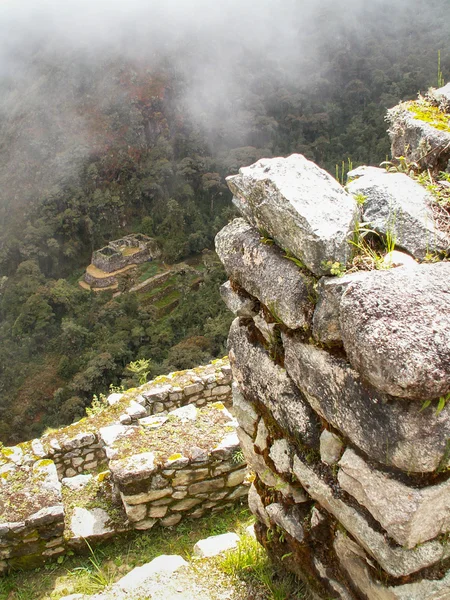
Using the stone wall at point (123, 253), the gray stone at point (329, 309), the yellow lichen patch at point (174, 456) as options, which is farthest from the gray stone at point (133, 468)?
the stone wall at point (123, 253)

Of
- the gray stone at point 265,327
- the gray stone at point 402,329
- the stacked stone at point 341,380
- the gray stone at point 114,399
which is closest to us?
the gray stone at point 402,329

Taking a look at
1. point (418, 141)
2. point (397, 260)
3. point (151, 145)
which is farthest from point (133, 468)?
point (151, 145)

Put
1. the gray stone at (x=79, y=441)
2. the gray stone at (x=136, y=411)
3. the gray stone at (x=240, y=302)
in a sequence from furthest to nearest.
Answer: the gray stone at (x=136, y=411)
the gray stone at (x=79, y=441)
the gray stone at (x=240, y=302)

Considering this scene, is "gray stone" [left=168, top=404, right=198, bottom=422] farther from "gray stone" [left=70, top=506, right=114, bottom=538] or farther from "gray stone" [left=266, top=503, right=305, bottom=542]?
"gray stone" [left=266, top=503, right=305, bottom=542]

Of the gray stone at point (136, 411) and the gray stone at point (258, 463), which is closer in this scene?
the gray stone at point (258, 463)

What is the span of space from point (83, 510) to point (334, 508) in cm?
290

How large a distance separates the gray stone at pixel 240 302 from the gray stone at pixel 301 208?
420mm

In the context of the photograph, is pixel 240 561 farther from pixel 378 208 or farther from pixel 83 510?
pixel 378 208

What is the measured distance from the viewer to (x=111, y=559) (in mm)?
4098

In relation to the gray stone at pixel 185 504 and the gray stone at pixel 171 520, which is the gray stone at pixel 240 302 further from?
the gray stone at pixel 171 520

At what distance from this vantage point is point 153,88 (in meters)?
41.8

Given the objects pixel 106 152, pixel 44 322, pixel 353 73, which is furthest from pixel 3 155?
pixel 353 73

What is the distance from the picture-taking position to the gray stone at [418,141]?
8.83 feet

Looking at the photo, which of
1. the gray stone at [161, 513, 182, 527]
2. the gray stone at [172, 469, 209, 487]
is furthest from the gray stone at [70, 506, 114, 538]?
the gray stone at [172, 469, 209, 487]
